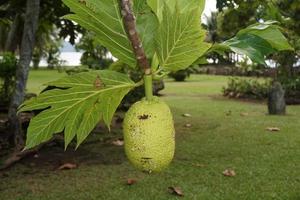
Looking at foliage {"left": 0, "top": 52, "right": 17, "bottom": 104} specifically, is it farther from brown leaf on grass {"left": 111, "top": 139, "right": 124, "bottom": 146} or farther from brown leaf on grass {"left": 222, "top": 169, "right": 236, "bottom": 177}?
brown leaf on grass {"left": 222, "top": 169, "right": 236, "bottom": 177}

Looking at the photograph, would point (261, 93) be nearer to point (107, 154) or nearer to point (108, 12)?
point (107, 154)

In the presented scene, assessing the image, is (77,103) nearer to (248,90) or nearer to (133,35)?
(133,35)

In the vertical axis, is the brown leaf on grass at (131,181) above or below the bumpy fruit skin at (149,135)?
below

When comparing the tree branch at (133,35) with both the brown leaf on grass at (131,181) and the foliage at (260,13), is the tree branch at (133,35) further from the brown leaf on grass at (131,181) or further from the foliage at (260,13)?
the brown leaf on grass at (131,181)

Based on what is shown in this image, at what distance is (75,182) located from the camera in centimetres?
507

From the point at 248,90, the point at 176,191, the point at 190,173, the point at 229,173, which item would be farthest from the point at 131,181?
the point at 248,90

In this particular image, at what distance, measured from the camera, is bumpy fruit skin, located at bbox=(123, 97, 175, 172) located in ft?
2.24

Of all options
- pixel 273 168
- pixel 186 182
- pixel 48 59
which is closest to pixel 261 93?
pixel 273 168

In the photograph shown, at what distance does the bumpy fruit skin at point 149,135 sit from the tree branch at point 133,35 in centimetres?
7

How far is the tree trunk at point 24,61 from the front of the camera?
19.0 feet

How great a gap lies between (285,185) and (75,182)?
2372mm

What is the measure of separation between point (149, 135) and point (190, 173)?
191 inches

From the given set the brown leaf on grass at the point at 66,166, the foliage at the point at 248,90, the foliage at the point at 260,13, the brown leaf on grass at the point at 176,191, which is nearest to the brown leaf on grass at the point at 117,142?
the brown leaf on grass at the point at 66,166

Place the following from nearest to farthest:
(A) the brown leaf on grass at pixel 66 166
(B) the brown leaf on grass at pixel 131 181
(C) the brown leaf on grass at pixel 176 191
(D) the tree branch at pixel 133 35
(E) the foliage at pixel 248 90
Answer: (D) the tree branch at pixel 133 35, (C) the brown leaf on grass at pixel 176 191, (B) the brown leaf on grass at pixel 131 181, (A) the brown leaf on grass at pixel 66 166, (E) the foliage at pixel 248 90
